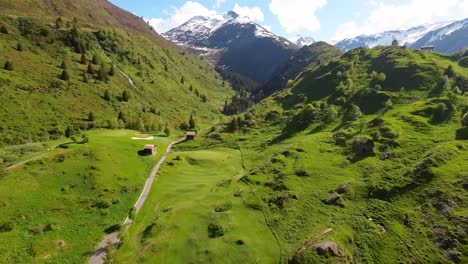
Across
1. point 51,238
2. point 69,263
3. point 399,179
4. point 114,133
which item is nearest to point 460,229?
point 399,179

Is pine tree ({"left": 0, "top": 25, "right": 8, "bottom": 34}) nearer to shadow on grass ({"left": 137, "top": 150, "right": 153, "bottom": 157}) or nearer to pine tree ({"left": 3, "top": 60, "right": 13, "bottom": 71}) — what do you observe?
pine tree ({"left": 3, "top": 60, "right": 13, "bottom": 71})

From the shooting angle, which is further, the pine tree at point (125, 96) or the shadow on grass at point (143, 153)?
the pine tree at point (125, 96)

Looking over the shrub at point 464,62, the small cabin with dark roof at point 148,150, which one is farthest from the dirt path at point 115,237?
the shrub at point 464,62

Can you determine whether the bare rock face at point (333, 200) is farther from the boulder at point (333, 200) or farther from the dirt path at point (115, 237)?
the dirt path at point (115, 237)

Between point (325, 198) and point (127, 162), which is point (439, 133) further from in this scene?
point (127, 162)

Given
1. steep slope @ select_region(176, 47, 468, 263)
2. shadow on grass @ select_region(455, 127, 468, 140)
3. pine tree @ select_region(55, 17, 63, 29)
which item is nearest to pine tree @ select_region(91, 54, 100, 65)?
pine tree @ select_region(55, 17, 63, 29)
